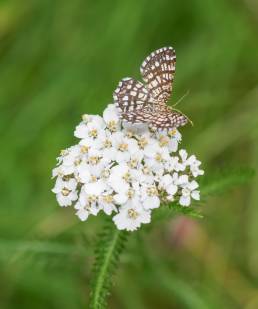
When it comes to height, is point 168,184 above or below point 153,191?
above

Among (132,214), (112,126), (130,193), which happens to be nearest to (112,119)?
(112,126)

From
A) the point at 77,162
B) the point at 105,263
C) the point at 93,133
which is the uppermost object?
Result: the point at 93,133

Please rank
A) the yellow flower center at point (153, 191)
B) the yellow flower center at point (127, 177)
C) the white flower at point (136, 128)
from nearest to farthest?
the yellow flower center at point (153, 191) → the yellow flower center at point (127, 177) → the white flower at point (136, 128)

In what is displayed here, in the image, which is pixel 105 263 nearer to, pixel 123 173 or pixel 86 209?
pixel 86 209

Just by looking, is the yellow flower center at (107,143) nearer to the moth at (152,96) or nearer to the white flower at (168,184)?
the moth at (152,96)

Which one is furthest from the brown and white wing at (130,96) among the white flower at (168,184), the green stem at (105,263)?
the green stem at (105,263)

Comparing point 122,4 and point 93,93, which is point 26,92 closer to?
point 93,93

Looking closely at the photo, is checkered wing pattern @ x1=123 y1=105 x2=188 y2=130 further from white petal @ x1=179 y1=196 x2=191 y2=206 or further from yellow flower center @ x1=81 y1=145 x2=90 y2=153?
white petal @ x1=179 y1=196 x2=191 y2=206
